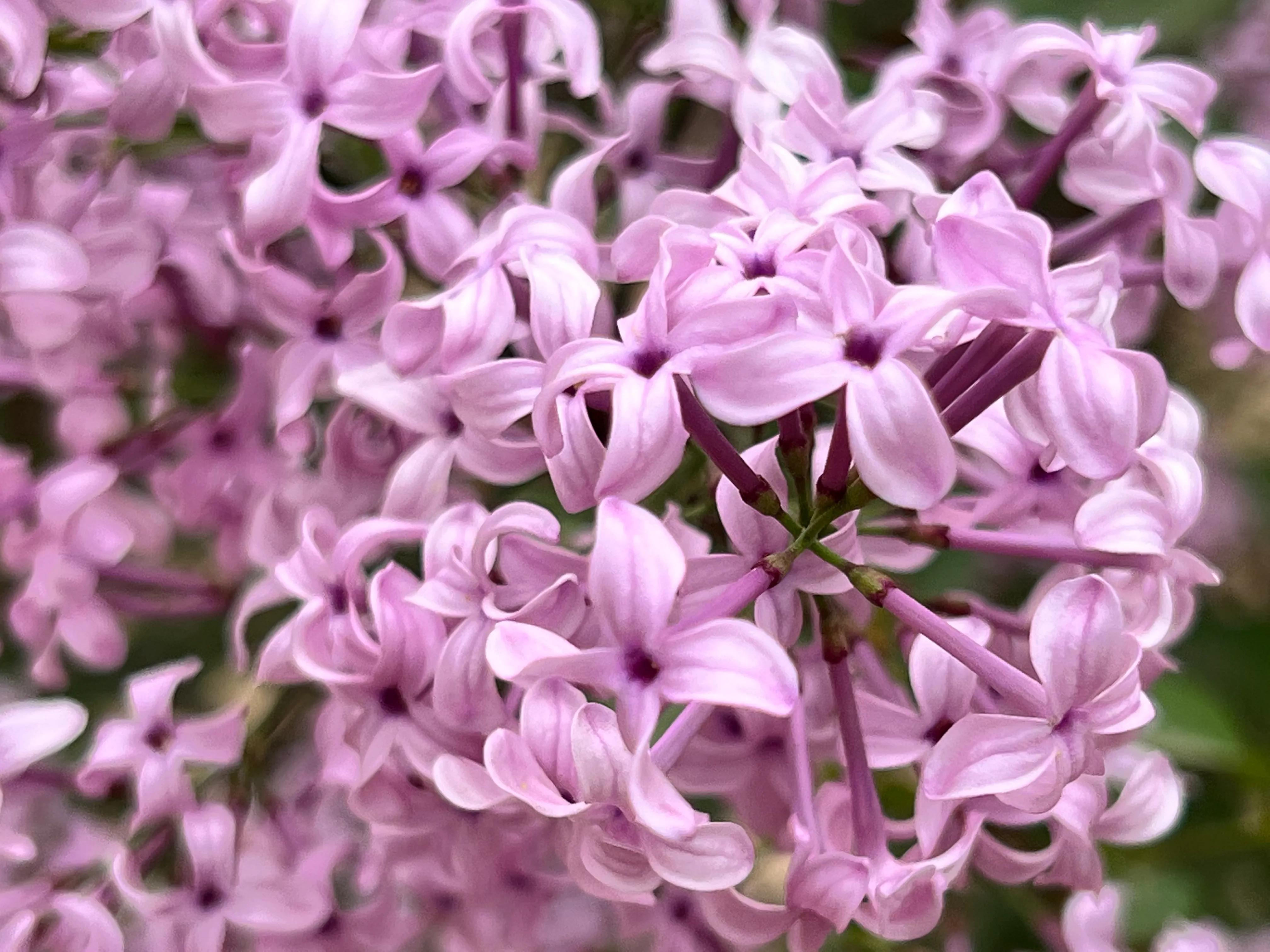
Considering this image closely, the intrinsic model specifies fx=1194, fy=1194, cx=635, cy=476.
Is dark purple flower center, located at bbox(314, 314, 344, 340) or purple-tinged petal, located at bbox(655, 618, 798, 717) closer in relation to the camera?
A: purple-tinged petal, located at bbox(655, 618, 798, 717)

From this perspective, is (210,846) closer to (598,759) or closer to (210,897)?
(210,897)

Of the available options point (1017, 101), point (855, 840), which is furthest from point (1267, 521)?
point (855, 840)

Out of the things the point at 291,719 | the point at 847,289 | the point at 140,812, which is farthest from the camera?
the point at 291,719

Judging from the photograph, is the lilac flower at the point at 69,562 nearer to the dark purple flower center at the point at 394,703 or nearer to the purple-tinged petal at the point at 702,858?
the dark purple flower center at the point at 394,703

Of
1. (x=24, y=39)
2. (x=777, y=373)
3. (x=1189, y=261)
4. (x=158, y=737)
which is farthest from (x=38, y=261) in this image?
(x=1189, y=261)

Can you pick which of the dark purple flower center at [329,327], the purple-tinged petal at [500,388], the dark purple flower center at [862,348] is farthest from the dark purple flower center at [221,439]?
the dark purple flower center at [862,348]

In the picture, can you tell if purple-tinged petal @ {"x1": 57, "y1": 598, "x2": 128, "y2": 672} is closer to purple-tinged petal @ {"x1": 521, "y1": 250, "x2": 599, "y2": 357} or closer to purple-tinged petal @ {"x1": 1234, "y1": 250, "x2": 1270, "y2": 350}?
purple-tinged petal @ {"x1": 521, "y1": 250, "x2": 599, "y2": 357}

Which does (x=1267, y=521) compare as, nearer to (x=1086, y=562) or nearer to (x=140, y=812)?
(x=1086, y=562)

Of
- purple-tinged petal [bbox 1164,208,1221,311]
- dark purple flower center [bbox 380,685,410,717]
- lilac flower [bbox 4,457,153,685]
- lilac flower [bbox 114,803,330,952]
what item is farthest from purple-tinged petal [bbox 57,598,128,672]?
purple-tinged petal [bbox 1164,208,1221,311]
